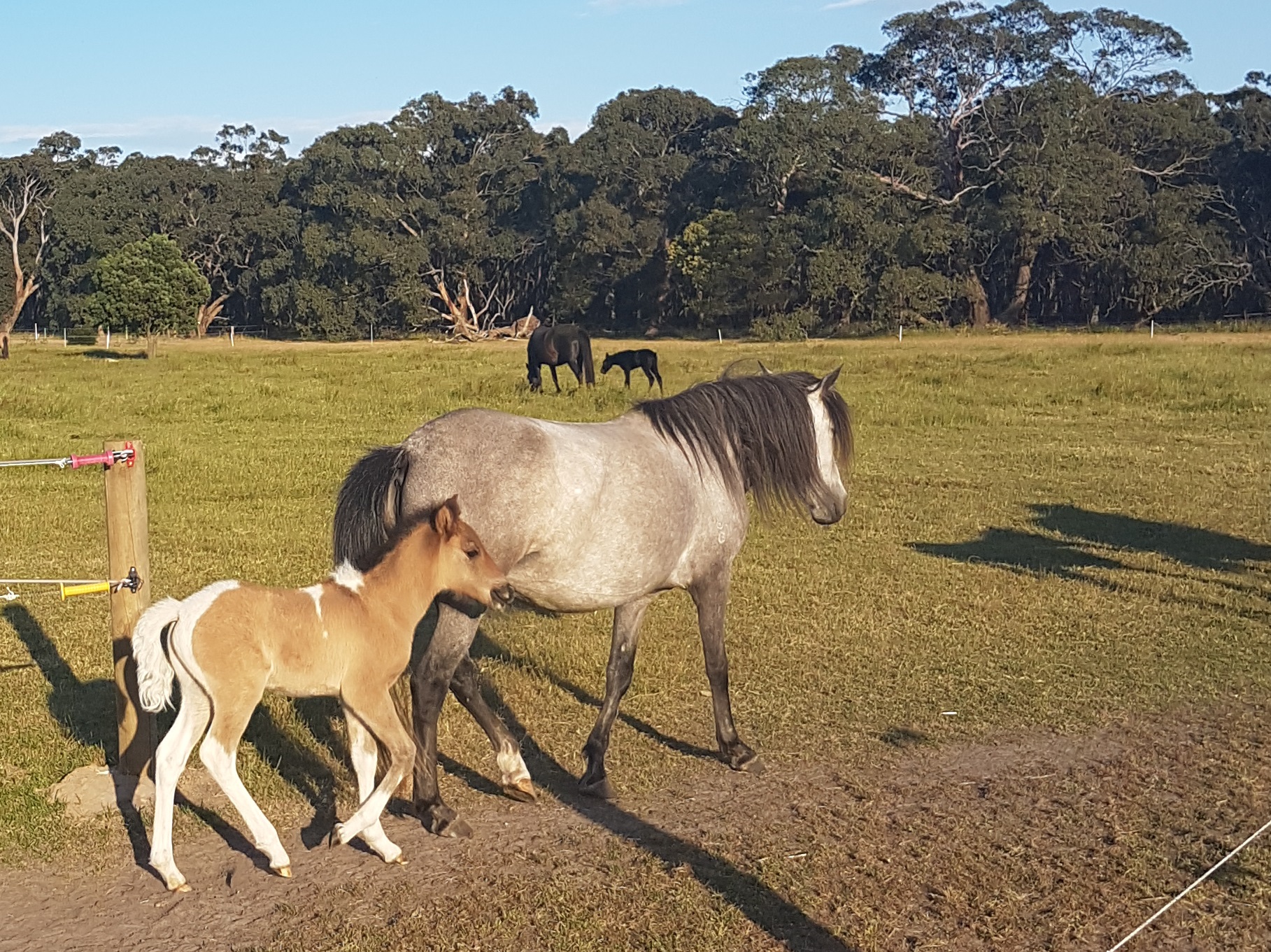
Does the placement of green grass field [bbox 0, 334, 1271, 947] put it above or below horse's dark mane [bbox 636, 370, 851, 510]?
below

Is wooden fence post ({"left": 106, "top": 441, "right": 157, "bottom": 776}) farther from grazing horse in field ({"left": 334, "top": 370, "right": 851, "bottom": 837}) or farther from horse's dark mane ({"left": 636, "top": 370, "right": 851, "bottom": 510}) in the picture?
horse's dark mane ({"left": 636, "top": 370, "right": 851, "bottom": 510})

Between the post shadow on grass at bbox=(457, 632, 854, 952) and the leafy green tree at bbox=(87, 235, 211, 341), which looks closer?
the post shadow on grass at bbox=(457, 632, 854, 952)

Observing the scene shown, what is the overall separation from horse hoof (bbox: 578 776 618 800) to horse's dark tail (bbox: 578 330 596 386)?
71.0 ft

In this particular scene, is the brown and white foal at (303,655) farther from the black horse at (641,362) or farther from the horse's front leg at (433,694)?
the black horse at (641,362)

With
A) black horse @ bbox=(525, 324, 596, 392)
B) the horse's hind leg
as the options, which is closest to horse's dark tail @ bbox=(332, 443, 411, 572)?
the horse's hind leg

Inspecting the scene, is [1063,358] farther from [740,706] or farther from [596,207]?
[596,207]

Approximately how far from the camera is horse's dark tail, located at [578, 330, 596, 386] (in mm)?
27094

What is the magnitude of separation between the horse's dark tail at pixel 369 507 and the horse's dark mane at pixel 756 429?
127 cm

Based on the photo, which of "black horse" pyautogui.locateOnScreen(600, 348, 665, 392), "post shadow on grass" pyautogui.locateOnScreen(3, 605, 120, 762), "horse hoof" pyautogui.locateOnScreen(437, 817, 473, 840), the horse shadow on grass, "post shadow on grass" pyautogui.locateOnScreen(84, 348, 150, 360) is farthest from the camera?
"post shadow on grass" pyautogui.locateOnScreen(84, 348, 150, 360)

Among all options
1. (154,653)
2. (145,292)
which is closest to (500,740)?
(154,653)

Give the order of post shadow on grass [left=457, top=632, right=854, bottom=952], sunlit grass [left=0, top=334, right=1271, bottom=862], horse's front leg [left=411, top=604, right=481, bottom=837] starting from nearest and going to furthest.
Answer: post shadow on grass [left=457, top=632, right=854, bottom=952]
horse's front leg [left=411, top=604, right=481, bottom=837]
sunlit grass [left=0, top=334, right=1271, bottom=862]

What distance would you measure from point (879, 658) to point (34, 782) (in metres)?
4.59

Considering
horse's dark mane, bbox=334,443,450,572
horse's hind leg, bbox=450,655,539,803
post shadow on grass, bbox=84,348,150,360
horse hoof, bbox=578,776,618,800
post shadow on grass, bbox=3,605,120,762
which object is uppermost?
horse's dark mane, bbox=334,443,450,572

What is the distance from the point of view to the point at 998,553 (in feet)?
34.9
